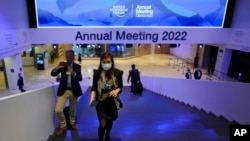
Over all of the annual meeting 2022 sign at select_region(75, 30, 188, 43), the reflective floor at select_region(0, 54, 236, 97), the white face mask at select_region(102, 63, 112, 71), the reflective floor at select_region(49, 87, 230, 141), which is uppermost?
the annual meeting 2022 sign at select_region(75, 30, 188, 43)

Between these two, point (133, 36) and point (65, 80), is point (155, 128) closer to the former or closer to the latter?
point (65, 80)

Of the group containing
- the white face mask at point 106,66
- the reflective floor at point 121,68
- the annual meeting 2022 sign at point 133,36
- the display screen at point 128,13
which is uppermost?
the display screen at point 128,13

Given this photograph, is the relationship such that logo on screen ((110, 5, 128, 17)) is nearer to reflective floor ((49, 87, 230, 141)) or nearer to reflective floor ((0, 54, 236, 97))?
reflective floor ((0, 54, 236, 97))

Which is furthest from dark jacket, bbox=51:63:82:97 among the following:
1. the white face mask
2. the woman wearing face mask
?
the white face mask

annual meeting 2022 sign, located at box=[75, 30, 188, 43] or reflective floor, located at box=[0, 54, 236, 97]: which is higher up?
annual meeting 2022 sign, located at box=[75, 30, 188, 43]

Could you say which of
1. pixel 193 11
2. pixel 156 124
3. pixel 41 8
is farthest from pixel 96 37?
pixel 156 124

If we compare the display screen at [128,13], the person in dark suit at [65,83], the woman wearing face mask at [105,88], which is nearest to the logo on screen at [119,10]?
the display screen at [128,13]

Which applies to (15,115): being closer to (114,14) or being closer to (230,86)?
(230,86)

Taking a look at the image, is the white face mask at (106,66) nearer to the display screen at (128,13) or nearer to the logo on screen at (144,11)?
the display screen at (128,13)

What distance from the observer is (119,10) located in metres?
10.0

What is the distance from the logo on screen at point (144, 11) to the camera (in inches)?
393

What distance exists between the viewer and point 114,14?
10094mm

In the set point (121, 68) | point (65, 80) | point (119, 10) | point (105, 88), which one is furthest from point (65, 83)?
point (121, 68)

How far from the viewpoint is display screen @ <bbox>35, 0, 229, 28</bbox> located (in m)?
9.73
